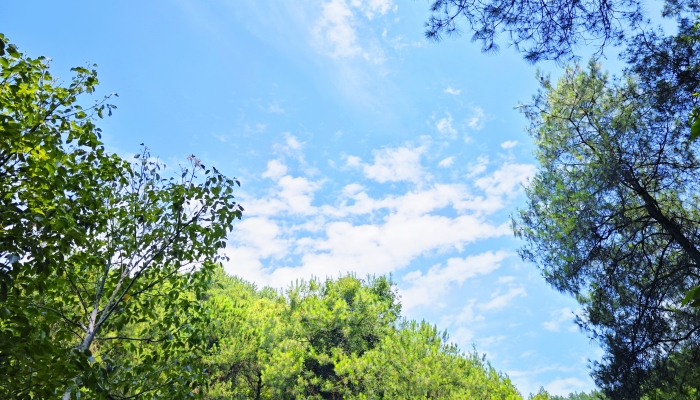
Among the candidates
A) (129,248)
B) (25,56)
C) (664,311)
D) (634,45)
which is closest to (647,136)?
(634,45)

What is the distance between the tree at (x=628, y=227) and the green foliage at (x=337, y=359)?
7.26 meters

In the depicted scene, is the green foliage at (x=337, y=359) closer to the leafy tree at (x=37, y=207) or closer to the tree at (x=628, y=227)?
the tree at (x=628, y=227)

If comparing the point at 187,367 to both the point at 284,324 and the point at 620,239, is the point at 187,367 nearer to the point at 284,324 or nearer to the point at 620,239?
the point at 620,239

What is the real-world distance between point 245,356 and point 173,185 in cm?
1512

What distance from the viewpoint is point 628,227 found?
895cm

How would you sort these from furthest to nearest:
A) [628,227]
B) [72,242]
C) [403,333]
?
[403,333]
[628,227]
[72,242]

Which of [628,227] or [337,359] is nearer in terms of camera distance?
[628,227]

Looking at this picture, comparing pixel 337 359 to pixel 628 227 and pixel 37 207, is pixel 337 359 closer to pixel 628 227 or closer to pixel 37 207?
pixel 628 227

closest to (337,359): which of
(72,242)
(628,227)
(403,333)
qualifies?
(403,333)

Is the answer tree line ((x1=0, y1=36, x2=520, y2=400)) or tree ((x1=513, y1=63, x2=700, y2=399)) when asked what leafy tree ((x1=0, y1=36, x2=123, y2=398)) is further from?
tree ((x1=513, y1=63, x2=700, y2=399))

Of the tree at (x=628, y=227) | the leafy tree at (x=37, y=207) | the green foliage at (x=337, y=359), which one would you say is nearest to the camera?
the leafy tree at (x=37, y=207)

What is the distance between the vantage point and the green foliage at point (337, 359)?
15523mm

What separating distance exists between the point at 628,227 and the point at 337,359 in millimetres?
13028

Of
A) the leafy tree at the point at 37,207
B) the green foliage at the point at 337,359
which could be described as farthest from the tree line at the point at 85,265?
the green foliage at the point at 337,359
